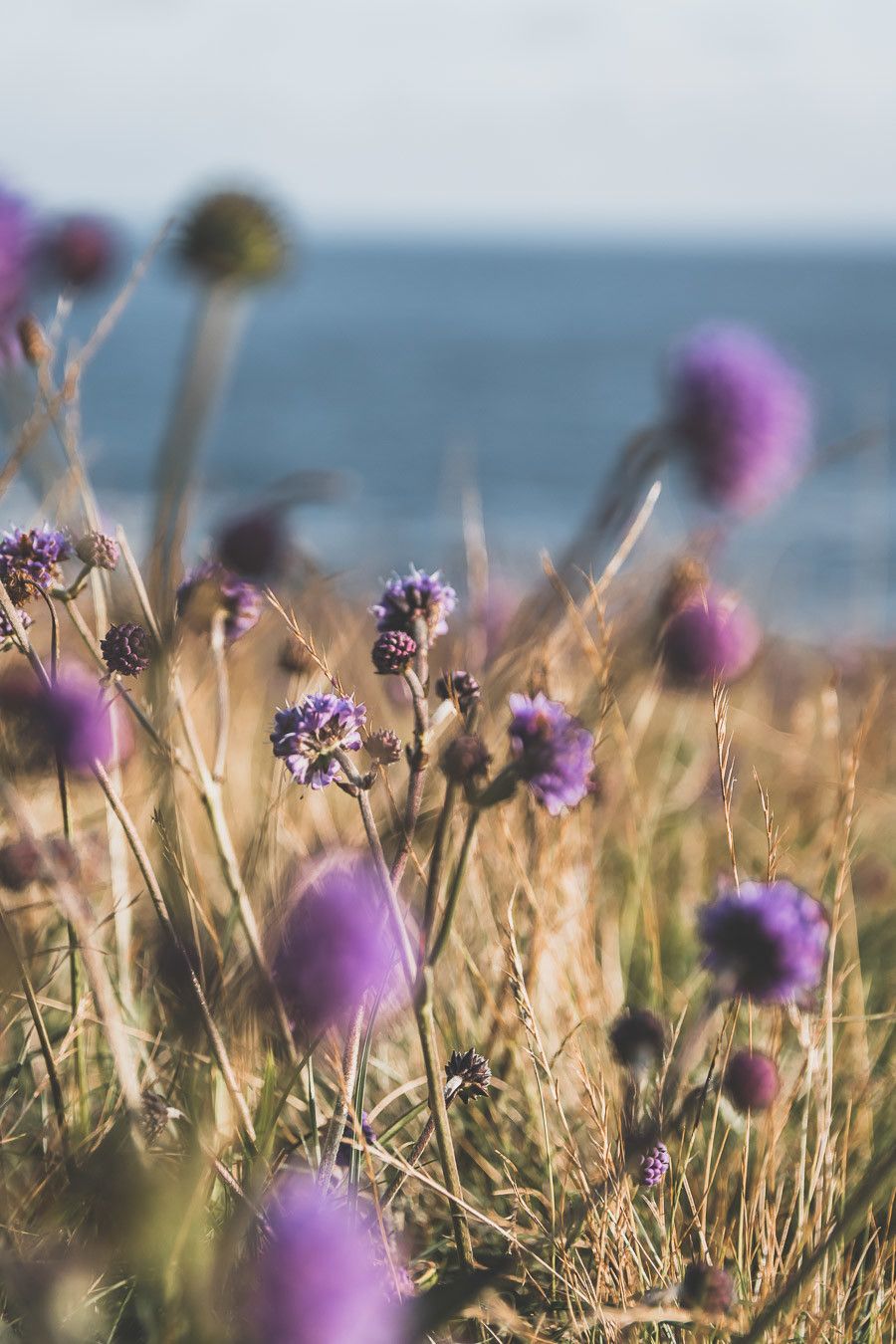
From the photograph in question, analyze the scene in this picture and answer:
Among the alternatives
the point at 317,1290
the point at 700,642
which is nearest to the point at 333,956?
the point at 317,1290

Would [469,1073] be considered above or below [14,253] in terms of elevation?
below

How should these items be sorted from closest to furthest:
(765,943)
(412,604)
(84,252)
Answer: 1. (765,943)
2. (412,604)
3. (84,252)

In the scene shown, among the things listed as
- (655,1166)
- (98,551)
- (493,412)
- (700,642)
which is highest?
(98,551)

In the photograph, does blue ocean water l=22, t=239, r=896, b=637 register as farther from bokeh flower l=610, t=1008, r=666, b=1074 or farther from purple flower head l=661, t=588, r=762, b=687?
bokeh flower l=610, t=1008, r=666, b=1074

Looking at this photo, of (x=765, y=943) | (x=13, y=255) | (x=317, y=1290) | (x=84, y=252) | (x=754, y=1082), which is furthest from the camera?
(x=84, y=252)

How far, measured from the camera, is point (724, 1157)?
1369 mm

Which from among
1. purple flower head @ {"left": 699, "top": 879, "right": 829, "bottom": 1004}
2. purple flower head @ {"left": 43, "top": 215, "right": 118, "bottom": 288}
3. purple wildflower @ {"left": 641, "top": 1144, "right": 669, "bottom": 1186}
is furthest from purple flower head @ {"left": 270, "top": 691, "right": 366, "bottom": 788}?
purple flower head @ {"left": 43, "top": 215, "right": 118, "bottom": 288}

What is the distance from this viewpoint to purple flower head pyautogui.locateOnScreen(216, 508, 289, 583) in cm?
102

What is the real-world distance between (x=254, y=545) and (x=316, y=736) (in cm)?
23

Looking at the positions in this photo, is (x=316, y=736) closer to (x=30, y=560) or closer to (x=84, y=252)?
(x=30, y=560)

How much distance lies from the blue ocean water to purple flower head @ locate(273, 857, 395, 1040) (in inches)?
13.5

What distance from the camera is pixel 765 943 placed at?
70cm

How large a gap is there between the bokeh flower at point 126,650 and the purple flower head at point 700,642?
0.69 meters

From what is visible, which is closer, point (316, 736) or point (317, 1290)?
point (317, 1290)
